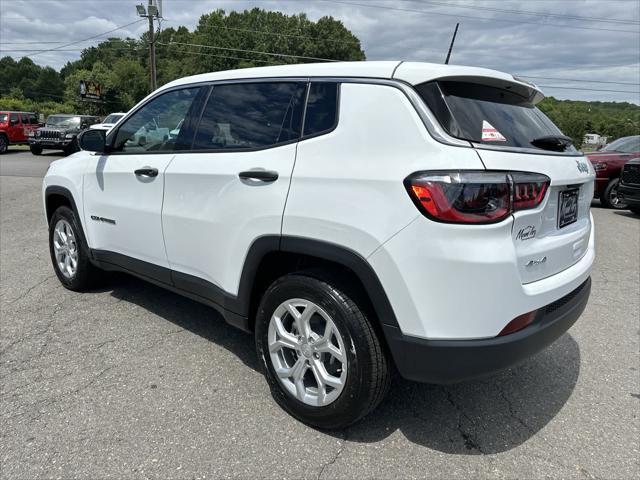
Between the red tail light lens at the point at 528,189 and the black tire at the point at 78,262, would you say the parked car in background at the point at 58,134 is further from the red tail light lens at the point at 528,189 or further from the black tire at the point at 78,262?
the red tail light lens at the point at 528,189

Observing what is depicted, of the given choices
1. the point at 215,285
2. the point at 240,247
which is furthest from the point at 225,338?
the point at 240,247

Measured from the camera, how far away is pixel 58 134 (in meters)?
21.0

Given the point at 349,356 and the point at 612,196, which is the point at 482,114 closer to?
the point at 349,356

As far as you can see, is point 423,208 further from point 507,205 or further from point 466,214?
point 507,205

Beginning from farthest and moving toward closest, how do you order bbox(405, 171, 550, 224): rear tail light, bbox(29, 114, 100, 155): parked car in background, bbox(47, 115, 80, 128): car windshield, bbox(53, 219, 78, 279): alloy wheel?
bbox(47, 115, 80, 128): car windshield, bbox(29, 114, 100, 155): parked car in background, bbox(53, 219, 78, 279): alloy wheel, bbox(405, 171, 550, 224): rear tail light

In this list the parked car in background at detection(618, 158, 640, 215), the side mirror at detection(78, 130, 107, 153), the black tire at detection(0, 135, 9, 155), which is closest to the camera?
the side mirror at detection(78, 130, 107, 153)

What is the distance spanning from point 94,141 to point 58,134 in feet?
66.4

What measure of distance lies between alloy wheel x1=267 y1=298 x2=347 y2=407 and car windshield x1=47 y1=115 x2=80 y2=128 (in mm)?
22580

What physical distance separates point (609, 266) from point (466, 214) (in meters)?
4.93

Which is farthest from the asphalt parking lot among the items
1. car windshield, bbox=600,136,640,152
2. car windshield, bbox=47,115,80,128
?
car windshield, bbox=47,115,80,128

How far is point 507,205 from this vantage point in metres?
2.01

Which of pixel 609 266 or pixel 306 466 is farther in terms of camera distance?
pixel 609 266

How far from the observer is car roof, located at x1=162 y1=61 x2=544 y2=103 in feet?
7.25

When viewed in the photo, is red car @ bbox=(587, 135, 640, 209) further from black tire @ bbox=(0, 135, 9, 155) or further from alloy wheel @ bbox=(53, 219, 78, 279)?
black tire @ bbox=(0, 135, 9, 155)
